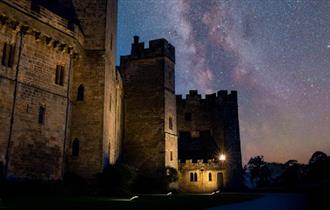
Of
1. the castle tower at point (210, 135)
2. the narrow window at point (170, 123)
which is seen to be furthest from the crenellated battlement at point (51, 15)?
the castle tower at point (210, 135)

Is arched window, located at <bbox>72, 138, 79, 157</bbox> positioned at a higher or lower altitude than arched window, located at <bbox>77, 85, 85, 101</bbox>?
lower

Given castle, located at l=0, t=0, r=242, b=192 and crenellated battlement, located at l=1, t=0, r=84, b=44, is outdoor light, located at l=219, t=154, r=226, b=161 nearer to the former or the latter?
castle, located at l=0, t=0, r=242, b=192

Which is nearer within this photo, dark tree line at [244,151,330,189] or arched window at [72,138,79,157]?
dark tree line at [244,151,330,189]

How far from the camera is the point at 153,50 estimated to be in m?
32.4

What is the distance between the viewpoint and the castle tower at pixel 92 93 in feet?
70.3

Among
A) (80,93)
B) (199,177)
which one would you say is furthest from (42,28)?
(199,177)

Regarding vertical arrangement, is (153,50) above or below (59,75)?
above

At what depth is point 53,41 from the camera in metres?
20.4

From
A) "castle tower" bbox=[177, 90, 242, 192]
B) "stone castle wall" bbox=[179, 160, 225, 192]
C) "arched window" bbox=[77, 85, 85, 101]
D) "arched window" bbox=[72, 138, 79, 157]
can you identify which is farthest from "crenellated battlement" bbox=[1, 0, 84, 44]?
"castle tower" bbox=[177, 90, 242, 192]

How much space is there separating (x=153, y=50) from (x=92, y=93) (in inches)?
454

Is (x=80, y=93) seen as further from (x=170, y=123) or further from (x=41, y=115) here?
(x=170, y=123)

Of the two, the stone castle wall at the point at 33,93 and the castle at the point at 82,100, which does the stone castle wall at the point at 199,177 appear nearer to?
the castle at the point at 82,100

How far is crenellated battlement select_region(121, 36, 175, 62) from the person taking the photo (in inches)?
1265

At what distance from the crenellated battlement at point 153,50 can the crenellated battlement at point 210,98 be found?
8901mm
